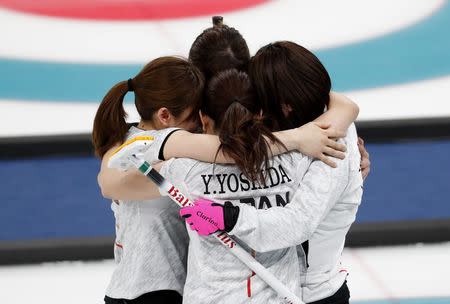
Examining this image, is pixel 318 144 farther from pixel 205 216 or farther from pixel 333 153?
pixel 205 216

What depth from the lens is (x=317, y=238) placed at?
2.13 metres

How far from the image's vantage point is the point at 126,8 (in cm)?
714

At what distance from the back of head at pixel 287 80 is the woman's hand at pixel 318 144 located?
7 centimetres

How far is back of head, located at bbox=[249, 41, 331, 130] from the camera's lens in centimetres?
205

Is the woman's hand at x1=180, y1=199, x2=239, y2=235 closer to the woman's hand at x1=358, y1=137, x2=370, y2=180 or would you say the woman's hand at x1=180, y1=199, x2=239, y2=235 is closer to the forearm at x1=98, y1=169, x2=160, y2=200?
the forearm at x1=98, y1=169, x2=160, y2=200

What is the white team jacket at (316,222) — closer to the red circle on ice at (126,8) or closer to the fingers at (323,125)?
the fingers at (323,125)

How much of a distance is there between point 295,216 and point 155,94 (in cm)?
47

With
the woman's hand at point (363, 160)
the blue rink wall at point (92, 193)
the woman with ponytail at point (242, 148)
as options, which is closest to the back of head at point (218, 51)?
the woman's hand at point (363, 160)

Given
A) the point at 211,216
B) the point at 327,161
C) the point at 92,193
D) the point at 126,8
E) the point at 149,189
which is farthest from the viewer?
the point at 126,8

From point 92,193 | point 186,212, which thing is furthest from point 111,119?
point 92,193

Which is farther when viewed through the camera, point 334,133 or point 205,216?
point 334,133

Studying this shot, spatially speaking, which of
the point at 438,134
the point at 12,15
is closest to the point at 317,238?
the point at 438,134

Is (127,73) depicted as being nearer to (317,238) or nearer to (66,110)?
(66,110)

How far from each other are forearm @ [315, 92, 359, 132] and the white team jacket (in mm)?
36
